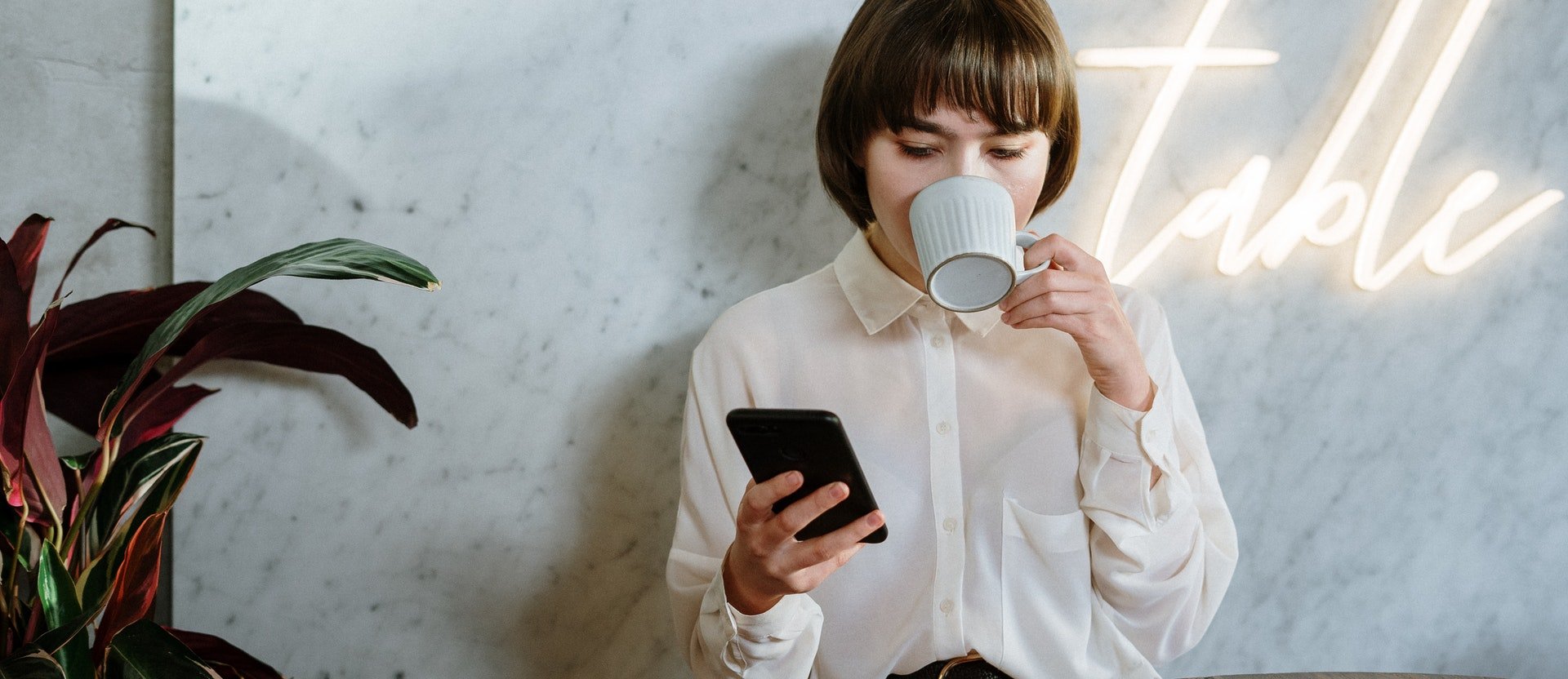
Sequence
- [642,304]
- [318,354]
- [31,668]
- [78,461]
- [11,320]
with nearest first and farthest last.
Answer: [31,668] < [11,320] < [78,461] < [318,354] < [642,304]

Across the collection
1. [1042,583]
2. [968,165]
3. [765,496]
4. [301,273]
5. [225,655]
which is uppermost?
[968,165]

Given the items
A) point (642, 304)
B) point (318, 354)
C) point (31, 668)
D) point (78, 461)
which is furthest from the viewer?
point (642, 304)

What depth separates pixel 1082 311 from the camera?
858mm

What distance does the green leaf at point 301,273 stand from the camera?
0.77m

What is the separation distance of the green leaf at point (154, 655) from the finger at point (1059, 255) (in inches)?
28.9

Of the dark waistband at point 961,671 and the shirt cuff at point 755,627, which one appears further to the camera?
the dark waistband at point 961,671

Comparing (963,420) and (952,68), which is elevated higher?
(952,68)

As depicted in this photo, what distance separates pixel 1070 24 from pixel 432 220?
A: 31.4 inches

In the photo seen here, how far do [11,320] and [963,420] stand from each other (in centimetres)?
83

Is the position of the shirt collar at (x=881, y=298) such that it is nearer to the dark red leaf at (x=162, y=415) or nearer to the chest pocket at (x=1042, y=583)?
the chest pocket at (x=1042, y=583)

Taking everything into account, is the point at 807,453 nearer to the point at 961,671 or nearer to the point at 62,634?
the point at 961,671

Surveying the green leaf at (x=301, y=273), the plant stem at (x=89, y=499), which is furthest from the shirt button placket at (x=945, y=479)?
the plant stem at (x=89, y=499)

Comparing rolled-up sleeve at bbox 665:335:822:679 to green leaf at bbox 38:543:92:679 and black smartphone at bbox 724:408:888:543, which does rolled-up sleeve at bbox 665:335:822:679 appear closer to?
black smartphone at bbox 724:408:888:543

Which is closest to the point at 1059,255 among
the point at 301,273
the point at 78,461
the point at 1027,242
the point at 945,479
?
the point at 1027,242
